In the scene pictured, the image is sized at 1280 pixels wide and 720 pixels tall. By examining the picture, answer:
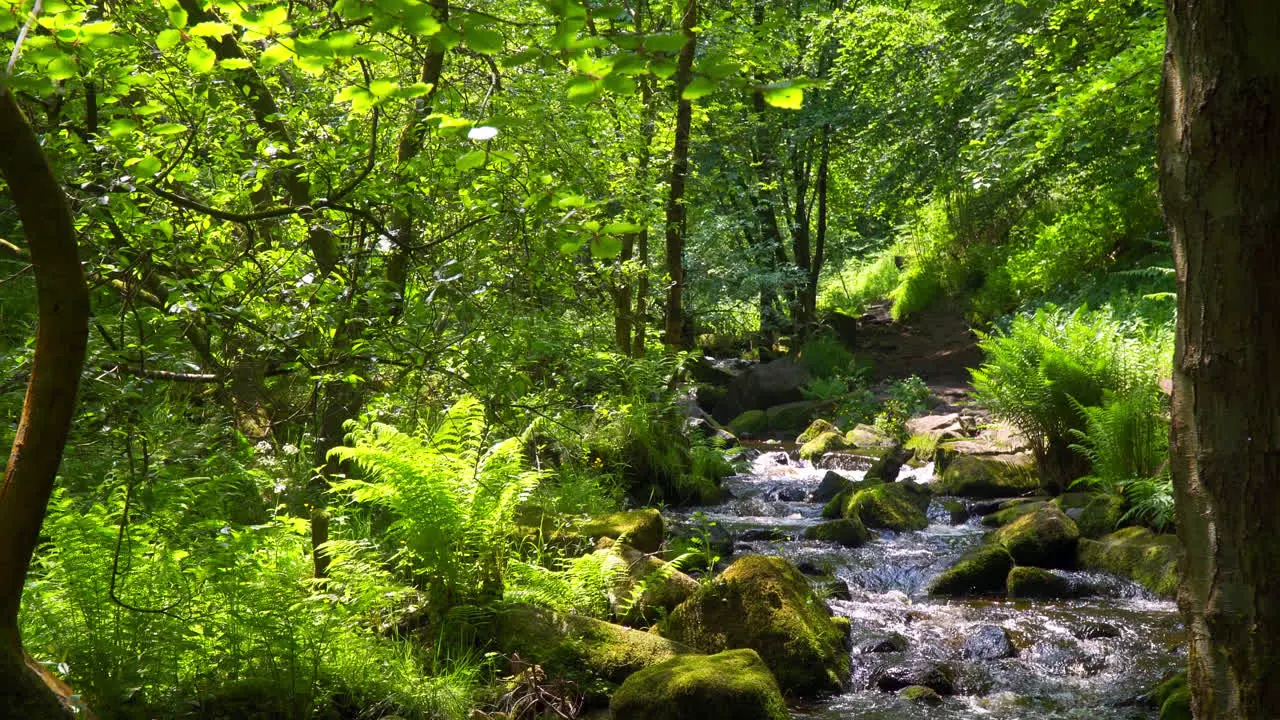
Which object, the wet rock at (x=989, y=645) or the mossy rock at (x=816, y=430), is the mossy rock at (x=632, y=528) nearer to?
the wet rock at (x=989, y=645)

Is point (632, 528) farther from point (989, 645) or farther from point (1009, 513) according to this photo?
point (1009, 513)

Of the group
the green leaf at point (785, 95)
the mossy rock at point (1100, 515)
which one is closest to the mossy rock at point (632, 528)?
the mossy rock at point (1100, 515)

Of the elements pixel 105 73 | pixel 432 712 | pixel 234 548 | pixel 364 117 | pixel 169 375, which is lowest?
pixel 432 712

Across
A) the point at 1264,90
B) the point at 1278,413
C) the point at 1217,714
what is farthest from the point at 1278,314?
the point at 1217,714

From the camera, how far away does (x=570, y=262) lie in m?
5.85

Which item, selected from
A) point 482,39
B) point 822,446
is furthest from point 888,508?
point 482,39

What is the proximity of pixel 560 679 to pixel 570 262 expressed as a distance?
2.50 meters

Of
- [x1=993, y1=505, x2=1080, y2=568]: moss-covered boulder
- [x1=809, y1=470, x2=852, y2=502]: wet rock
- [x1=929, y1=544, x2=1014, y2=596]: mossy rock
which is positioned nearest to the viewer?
[x1=929, y1=544, x2=1014, y2=596]: mossy rock

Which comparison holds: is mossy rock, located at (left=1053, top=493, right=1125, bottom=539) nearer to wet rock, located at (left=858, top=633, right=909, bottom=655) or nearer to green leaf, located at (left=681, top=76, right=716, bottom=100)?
wet rock, located at (left=858, top=633, right=909, bottom=655)

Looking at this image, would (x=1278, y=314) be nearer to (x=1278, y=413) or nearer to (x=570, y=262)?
(x=1278, y=413)

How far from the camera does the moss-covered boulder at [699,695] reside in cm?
440

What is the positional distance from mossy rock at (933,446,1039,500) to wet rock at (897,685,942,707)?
559cm

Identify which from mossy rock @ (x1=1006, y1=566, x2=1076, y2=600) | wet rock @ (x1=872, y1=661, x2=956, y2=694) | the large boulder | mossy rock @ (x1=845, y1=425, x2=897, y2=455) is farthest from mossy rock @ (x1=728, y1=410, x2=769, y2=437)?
wet rock @ (x1=872, y1=661, x2=956, y2=694)

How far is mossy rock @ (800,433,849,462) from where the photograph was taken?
1401cm
